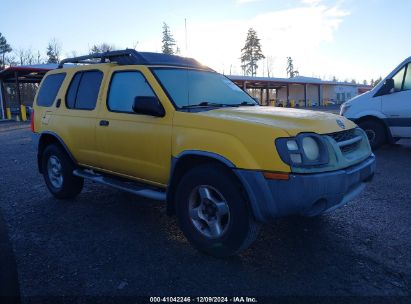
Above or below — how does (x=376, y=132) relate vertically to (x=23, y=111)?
below

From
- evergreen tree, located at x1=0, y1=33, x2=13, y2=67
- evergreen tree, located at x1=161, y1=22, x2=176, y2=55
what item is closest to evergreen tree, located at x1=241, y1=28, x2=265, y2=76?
evergreen tree, located at x1=161, y1=22, x2=176, y2=55

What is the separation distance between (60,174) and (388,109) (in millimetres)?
7194

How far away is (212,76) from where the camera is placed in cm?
473

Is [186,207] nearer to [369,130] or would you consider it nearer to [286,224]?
[286,224]

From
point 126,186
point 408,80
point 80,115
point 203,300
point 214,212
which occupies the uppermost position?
point 408,80

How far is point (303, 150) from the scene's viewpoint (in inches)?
119

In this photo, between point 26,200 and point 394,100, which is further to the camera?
point 394,100

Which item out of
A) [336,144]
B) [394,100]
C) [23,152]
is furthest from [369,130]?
[23,152]

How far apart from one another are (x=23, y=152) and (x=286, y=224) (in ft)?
30.6

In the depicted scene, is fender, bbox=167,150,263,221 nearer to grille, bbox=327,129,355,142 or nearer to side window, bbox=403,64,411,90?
grille, bbox=327,129,355,142

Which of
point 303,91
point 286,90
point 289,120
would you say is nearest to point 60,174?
point 289,120

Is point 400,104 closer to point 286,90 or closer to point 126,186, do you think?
point 126,186

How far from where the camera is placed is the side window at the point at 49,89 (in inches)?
215

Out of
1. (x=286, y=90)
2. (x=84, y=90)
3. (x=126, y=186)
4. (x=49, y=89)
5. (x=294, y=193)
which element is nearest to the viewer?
(x=294, y=193)
